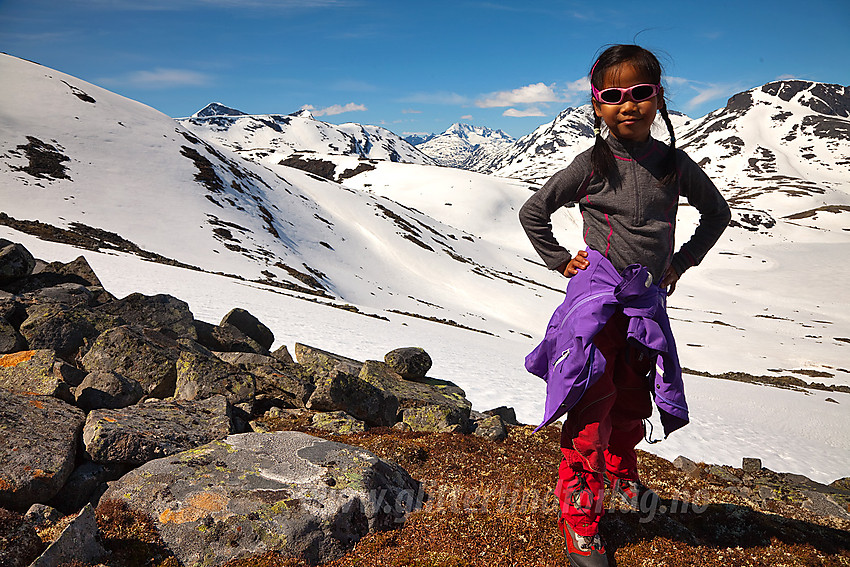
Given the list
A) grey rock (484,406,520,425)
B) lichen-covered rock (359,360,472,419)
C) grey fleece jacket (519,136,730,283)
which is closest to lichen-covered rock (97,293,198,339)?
lichen-covered rock (359,360,472,419)

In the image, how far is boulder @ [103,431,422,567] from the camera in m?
4.19

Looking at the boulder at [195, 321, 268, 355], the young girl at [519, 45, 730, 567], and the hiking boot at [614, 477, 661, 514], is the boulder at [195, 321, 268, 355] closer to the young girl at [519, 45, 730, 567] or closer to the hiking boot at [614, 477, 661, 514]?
the young girl at [519, 45, 730, 567]

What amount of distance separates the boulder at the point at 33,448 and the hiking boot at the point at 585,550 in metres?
4.99

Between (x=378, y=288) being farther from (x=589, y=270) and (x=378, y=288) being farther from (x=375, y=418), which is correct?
(x=589, y=270)

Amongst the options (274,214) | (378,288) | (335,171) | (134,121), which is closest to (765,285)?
(378,288)

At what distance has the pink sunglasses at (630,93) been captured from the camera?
3.90m

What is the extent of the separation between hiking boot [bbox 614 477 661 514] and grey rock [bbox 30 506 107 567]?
4.97 m

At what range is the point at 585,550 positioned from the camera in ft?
13.8

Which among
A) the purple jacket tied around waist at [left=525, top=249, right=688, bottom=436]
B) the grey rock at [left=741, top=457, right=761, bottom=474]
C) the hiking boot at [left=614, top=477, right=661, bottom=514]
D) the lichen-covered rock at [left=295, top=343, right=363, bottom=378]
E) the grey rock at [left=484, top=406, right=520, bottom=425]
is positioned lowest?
the grey rock at [left=484, top=406, right=520, bottom=425]

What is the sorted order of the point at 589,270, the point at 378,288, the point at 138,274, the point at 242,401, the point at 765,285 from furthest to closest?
the point at 765,285
the point at 378,288
the point at 138,274
the point at 242,401
the point at 589,270

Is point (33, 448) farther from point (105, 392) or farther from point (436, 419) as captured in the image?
point (436, 419)

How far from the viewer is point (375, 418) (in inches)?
344

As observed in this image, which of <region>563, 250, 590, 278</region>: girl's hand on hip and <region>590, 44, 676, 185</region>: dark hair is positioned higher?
→ <region>590, 44, 676, 185</region>: dark hair

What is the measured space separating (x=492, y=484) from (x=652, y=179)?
3968 millimetres
